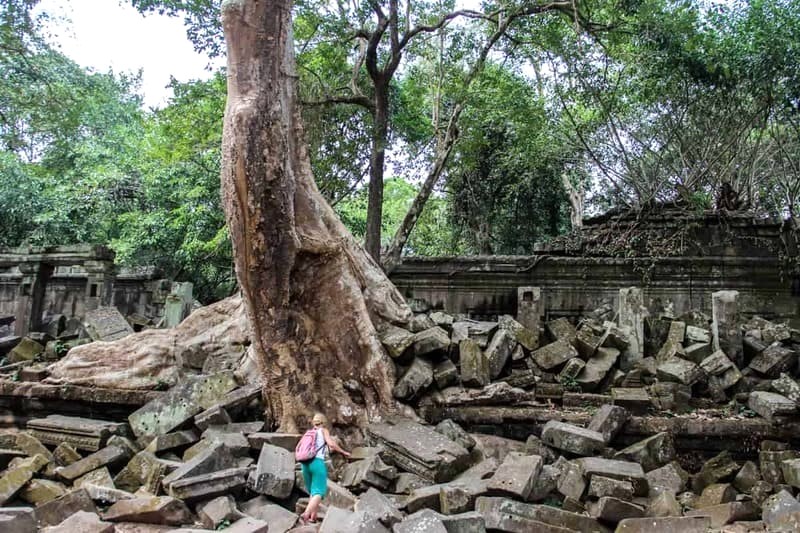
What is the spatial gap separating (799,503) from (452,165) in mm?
9467

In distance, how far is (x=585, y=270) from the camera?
28.7 ft

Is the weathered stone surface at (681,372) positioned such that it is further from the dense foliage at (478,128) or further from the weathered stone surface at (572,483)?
the dense foliage at (478,128)

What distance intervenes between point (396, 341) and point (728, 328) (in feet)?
11.7

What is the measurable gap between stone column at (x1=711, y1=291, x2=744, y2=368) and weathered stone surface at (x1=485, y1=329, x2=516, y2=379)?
2233 mm

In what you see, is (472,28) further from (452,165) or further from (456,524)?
(456,524)

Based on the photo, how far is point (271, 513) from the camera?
12.2 feet

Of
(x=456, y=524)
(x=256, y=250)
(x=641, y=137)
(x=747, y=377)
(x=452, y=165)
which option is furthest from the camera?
(x=452, y=165)

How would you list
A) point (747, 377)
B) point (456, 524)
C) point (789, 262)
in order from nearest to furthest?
point (456, 524), point (747, 377), point (789, 262)

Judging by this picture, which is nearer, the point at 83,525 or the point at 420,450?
the point at 83,525

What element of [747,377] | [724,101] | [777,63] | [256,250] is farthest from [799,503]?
[724,101]

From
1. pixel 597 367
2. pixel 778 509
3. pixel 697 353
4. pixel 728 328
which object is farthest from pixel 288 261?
pixel 728 328

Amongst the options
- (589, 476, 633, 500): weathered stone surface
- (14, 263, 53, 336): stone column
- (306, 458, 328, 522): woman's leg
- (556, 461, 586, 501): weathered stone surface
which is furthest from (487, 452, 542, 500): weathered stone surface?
(14, 263, 53, 336): stone column

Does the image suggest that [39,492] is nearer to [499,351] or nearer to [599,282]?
[499,351]

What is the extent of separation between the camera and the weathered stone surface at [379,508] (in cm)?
332
